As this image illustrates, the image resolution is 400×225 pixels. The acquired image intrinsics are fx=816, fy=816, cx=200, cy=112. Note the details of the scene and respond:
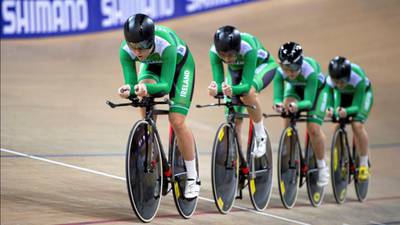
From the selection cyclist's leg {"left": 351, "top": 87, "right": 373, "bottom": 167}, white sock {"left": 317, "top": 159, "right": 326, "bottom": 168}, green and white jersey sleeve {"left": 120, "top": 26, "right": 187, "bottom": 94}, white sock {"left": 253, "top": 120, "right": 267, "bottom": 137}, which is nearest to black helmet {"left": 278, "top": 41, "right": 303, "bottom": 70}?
white sock {"left": 253, "top": 120, "right": 267, "bottom": 137}

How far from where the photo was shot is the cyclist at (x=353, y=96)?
24.0ft

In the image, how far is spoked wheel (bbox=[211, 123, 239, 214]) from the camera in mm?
5516

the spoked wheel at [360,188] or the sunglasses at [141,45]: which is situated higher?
the sunglasses at [141,45]

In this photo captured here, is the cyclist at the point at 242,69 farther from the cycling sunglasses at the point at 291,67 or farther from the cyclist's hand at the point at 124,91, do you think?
the cyclist's hand at the point at 124,91

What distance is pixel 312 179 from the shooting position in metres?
6.91

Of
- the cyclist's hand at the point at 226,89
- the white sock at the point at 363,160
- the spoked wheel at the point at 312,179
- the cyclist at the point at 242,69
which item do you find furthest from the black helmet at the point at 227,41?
the white sock at the point at 363,160

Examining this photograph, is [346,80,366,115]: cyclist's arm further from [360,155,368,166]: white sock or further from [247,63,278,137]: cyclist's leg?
[247,63,278,137]: cyclist's leg

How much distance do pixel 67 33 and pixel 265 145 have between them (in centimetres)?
700

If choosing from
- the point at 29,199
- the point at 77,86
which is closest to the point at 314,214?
the point at 29,199

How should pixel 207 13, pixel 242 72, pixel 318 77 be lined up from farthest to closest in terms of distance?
pixel 207 13 → pixel 318 77 → pixel 242 72

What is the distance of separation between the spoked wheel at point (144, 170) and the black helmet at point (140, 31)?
470 millimetres

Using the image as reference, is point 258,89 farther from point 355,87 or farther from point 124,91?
point 355,87

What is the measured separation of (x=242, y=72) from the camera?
5.89 meters

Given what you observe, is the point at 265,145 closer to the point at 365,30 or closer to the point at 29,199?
the point at 29,199
